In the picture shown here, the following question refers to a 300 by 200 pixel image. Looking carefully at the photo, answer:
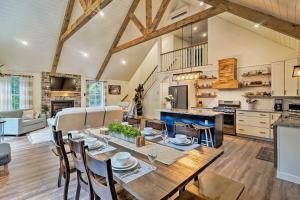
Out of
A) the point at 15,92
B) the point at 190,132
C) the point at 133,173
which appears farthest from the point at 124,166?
the point at 15,92

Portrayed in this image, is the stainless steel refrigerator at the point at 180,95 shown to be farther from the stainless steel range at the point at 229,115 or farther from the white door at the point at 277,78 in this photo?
the white door at the point at 277,78

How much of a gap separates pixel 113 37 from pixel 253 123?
691 centimetres

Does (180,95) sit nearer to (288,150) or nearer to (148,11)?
(148,11)

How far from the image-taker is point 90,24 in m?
6.65

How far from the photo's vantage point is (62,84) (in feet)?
27.7

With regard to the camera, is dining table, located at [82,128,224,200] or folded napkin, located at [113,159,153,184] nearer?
dining table, located at [82,128,224,200]

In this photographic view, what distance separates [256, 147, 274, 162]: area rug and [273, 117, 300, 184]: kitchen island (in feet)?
2.69

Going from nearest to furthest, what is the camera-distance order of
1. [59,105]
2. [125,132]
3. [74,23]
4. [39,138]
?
[125,132], [39,138], [74,23], [59,105]

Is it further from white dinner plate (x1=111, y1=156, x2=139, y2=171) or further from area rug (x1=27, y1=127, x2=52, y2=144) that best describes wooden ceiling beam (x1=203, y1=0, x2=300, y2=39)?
area rug (x1=27, y1=127, x2=52, y2=144)

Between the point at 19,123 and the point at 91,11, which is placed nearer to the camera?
the point at 91,11

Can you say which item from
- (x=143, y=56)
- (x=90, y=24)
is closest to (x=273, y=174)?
(x=90, y=24)

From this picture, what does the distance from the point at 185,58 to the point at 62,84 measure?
649 centimetres

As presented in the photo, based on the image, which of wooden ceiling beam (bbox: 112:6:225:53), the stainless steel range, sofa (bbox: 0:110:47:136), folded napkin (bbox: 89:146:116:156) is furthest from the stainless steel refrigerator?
sofa (bbox: 0:110:47:136)

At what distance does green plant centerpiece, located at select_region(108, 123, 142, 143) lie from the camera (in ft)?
6.48
